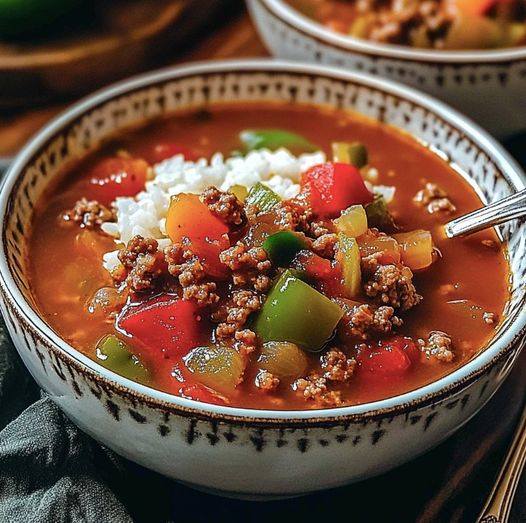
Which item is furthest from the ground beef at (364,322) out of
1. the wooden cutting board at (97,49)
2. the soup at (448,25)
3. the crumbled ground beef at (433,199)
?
the wooden cutting board at (97,49)

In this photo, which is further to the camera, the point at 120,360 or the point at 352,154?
the point at 352,154

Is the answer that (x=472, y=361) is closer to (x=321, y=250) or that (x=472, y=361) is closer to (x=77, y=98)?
(x=321, y=250)

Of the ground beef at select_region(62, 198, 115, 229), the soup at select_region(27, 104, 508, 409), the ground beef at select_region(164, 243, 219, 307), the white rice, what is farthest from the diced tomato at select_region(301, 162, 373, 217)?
the ground beef at select_region(62, 198, 115, 229)

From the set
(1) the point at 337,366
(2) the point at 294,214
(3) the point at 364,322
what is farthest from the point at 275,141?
(1) the point at 337,366

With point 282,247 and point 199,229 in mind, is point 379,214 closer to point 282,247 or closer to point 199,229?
point 282,247

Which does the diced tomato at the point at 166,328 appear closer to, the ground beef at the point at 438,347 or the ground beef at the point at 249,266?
the ground beef at the point at 249,266

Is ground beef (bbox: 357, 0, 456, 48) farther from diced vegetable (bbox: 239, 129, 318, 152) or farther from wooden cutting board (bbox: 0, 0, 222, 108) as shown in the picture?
wooden cutting board (bbox: 0, 0, 222, 108)
